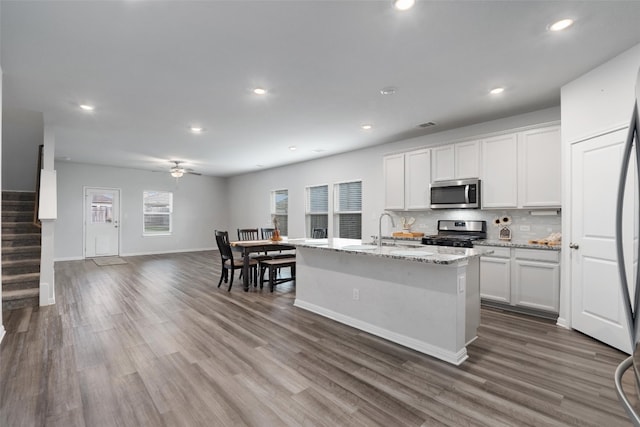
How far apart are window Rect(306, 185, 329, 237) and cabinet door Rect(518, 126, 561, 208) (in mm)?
4053

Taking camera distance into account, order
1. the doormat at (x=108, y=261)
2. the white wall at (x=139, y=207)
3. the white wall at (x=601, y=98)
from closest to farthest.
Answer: the white wall at (x=601, y=98), the doormat at (x=108, y=261), the white wall at (x=139, y=207)

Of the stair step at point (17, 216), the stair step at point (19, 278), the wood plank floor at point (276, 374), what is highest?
the stair step at point (17, 216)

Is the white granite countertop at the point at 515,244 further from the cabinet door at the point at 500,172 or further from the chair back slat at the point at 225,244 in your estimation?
the chair back slat at the point at 225,244

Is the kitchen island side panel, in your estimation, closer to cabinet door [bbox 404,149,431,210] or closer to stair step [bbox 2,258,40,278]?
cabinet door [bbox 404,149,431,210]

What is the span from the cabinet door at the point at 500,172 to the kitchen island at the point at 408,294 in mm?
1545

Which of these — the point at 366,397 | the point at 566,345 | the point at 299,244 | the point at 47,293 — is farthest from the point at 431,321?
the point at 47,293

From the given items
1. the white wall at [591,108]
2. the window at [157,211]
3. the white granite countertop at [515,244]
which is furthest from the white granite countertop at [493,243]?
the window at [157,211]

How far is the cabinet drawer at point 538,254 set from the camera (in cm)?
348

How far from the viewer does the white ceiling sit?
214 cm

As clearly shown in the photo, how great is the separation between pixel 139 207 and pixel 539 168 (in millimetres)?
9714

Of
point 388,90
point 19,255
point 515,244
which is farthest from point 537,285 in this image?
point 19,255

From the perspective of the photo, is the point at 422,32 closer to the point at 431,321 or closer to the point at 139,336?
the point at 431,321

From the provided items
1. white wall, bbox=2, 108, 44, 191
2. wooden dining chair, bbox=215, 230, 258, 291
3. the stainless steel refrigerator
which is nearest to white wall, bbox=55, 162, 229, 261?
white wall, bbox=2, 108, 44, 191

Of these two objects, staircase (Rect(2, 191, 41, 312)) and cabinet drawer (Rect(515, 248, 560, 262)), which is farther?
staircase (Rect(2, 191, 41, 312))
